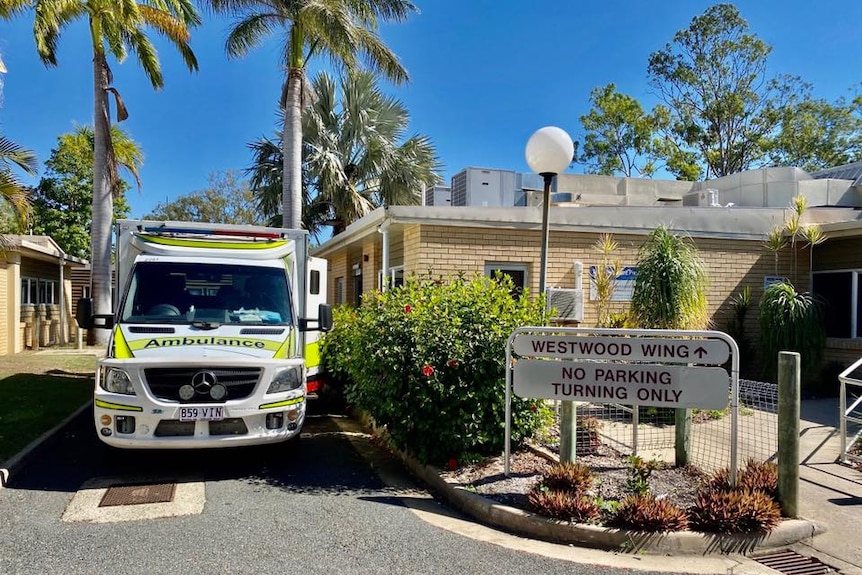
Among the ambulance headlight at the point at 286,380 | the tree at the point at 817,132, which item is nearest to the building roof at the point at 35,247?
the ambulance headlight at the point at 286,380

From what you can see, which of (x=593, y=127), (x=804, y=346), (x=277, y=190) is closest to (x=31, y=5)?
(x=277, y=190)

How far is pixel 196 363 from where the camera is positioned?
5680mm

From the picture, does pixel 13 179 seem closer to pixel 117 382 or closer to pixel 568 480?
pixel 117 382

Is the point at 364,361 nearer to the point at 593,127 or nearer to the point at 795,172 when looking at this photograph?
the point at 795,172

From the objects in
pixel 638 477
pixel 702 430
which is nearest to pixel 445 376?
pixel 638 477

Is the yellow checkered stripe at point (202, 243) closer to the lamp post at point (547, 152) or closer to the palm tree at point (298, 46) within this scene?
the lamp post at point (547, 152)

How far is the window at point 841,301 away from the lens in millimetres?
10562

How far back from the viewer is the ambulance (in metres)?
5.61

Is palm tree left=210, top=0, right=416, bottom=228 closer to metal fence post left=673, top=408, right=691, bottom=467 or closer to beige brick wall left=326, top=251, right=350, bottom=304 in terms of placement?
beige brick wall left=326, top=251, right=350, bottom=304

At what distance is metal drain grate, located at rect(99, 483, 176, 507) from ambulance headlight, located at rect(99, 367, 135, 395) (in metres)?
0.87

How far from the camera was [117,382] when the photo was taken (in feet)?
18.5

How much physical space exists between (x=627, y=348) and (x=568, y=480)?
1.19 metres

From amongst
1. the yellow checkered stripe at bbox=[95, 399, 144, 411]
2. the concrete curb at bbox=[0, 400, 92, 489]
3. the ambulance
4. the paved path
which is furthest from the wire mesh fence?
the concrete curb at bbox=[0, 400, 92, 489]

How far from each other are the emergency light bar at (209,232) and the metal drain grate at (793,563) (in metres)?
5.91
